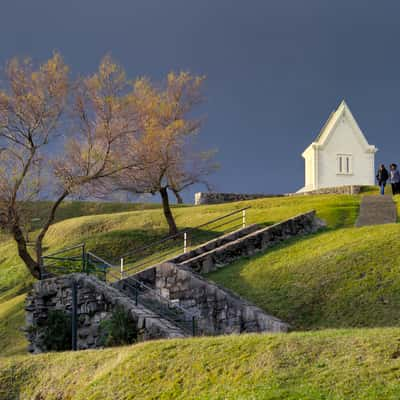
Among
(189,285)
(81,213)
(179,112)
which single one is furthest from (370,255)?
(81,213)

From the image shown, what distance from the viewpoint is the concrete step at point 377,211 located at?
83.5ft

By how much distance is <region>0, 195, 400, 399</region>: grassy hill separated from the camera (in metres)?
8.88

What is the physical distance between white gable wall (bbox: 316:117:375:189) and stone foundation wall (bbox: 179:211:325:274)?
29.0 metres

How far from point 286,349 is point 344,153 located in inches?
1780

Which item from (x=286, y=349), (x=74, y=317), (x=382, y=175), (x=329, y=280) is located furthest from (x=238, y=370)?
(x=382, y=175)

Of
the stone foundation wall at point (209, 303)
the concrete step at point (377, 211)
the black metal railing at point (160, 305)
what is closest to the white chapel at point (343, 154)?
the concrete step at point (377, 211)

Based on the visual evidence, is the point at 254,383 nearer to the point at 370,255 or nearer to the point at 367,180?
the point at 370,255

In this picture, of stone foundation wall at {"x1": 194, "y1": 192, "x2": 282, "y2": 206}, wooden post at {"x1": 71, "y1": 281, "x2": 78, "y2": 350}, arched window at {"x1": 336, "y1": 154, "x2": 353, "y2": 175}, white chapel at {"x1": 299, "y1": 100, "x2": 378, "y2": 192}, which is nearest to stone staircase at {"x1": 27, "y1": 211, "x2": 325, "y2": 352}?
wooden post at {"x1": 71, "y1": 281, "x2": 78, "y2": 350}

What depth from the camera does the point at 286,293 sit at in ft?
55.7

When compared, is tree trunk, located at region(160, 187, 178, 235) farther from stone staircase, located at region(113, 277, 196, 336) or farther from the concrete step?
stone staircase, located at region(113, 277, 196, 336)

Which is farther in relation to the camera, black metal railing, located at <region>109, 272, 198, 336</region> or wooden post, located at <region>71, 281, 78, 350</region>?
wooden post, located at <region>71, 281, 78, 350</region>

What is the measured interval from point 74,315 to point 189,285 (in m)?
3.58

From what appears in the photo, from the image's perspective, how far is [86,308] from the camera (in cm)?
1762

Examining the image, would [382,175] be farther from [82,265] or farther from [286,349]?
[286,349]
